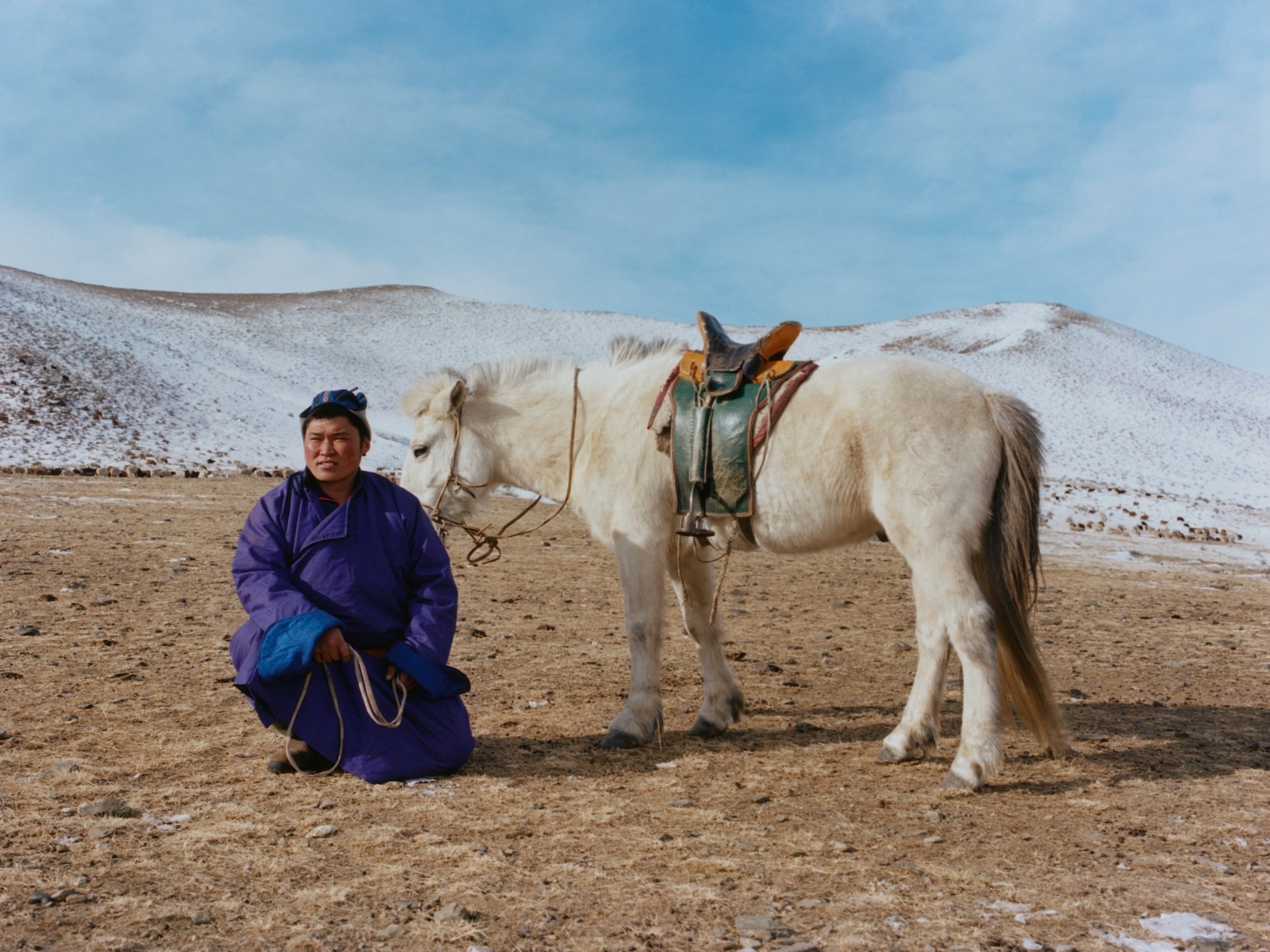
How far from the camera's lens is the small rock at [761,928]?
2.83 metres

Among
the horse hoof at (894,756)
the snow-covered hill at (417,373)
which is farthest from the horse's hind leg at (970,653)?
the snow-covered hill at (417,373)

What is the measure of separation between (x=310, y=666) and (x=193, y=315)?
4968 centimetres

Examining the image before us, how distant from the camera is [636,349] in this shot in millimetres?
6141

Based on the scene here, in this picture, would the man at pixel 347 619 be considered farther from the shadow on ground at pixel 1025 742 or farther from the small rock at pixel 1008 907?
the small rock at pixel 1008 907

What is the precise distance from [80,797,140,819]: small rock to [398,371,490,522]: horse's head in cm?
272

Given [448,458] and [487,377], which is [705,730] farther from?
[487,377]

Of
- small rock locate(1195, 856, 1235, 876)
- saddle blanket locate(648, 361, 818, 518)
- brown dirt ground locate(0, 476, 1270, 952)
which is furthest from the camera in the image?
saddle blanket locate(648, 361, 818, 518)

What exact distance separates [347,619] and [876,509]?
9.28 feet

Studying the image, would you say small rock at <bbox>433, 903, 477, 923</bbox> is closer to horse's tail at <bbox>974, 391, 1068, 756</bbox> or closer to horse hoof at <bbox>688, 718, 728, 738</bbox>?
horse hoof at <bbox>688, 718, 728, 738</bbox>

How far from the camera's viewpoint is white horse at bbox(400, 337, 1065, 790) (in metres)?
4.54

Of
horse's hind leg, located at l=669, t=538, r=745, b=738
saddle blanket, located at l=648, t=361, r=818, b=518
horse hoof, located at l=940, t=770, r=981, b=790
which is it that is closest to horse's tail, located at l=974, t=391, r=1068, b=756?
horse hoof, located at l=940, t=770, r=981, b=790

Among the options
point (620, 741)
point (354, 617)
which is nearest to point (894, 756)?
point (620, 741)

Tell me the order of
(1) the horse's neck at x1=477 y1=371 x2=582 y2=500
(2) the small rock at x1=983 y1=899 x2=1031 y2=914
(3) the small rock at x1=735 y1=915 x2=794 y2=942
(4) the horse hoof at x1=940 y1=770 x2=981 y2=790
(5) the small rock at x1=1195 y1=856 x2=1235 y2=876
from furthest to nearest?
(1) the horse's neck at x1=477 y1=371 x2=582 y2=500, (4) the horse hoof at x1=940 y1=770 x2=981 y2=790, (5) the small rock at x1=1195 y1=856 x2=1235 y2=876, (2) the small rock at x1=983 y1=899 x2=1031 y2=914, (3) the small rock at x1=735 y1=915 x2=794 y2=942

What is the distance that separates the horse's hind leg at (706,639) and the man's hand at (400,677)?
5.94ft
